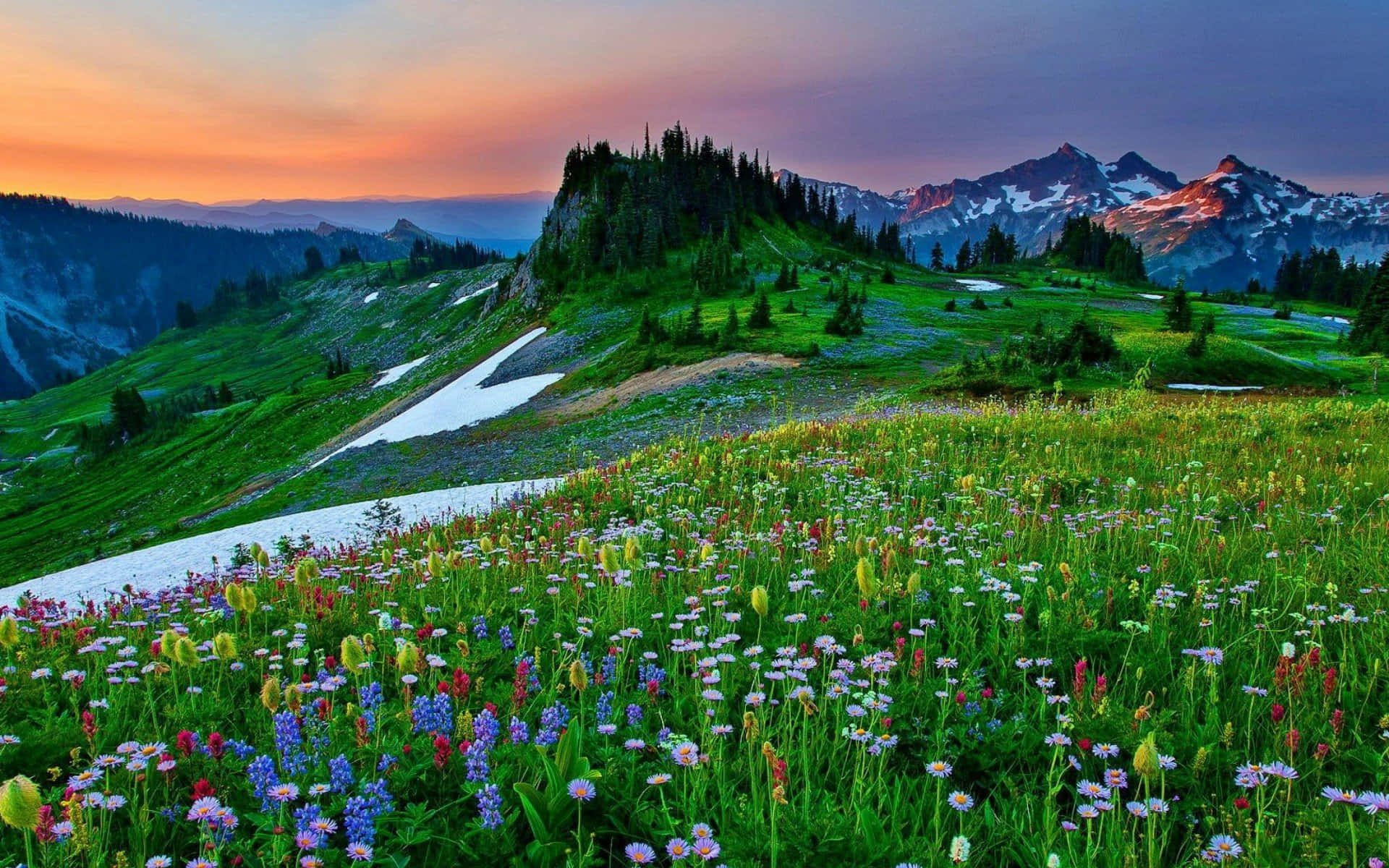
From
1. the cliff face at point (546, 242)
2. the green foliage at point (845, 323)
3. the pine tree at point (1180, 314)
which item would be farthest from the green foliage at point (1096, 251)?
the green foliage at point (845, 323)

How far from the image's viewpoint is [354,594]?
578 cm

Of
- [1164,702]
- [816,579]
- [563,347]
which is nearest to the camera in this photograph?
[1164,702]

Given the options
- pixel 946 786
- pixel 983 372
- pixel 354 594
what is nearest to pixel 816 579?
pixel 946 786

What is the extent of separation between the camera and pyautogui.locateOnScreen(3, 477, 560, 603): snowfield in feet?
41.1

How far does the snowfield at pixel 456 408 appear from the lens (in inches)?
1457

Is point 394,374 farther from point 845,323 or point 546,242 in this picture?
point 845,323

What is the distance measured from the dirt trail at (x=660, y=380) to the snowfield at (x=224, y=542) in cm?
1444

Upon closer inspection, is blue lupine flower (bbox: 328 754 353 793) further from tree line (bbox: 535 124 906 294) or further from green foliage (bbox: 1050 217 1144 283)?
green foliage (bbox: 1050 217 1144 283)

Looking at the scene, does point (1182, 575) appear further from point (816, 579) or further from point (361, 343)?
point (361, 343)

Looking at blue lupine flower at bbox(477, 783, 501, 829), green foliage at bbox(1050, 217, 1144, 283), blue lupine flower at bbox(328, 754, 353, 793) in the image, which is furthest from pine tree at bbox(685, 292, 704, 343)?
green foliage at bbox(1050, 217, 1144, 283)

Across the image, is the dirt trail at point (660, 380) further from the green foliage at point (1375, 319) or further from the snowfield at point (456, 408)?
the green foliage at point (1375, 319)

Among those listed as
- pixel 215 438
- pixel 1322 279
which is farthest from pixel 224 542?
pixel 1322 279

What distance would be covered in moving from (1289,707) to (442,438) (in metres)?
33.7

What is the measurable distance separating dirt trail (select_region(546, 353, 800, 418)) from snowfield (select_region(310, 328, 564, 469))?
5.33m
